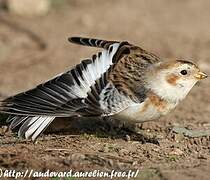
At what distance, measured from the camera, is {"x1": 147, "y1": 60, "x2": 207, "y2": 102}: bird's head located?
244 inches

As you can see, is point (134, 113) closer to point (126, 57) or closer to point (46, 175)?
point (126, 57)

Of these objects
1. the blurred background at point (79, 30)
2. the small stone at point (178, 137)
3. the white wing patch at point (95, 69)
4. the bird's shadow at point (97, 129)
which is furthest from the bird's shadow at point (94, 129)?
the blurred background at point (79, 30)

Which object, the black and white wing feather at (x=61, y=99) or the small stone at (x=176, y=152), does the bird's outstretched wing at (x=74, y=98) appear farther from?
the small stone at (x=176, y=152)

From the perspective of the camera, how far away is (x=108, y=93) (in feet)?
20.3

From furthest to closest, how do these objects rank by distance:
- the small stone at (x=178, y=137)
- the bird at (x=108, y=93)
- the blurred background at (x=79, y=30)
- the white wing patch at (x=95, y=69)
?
the blurred background at (x=79, y=30) < the small stone at (x=178, y=137) < the white wing patch at (x=95, y=69) < the bird at (x=108, y=93)

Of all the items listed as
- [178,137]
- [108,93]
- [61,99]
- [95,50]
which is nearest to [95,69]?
[108,93]

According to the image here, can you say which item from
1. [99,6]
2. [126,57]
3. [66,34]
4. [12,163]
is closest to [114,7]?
[99,6]

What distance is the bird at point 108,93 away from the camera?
611 centimetres

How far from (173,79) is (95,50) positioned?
4276 mm

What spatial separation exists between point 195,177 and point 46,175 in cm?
120

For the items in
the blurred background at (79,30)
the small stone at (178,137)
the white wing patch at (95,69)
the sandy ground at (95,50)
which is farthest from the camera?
the blurred background at (79,30)

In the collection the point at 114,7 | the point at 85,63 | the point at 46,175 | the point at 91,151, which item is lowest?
the point at 46,175

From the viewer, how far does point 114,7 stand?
1248 cm

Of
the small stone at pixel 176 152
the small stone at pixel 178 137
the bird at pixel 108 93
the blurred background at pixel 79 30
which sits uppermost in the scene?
the blurred background at pixel 79 30
